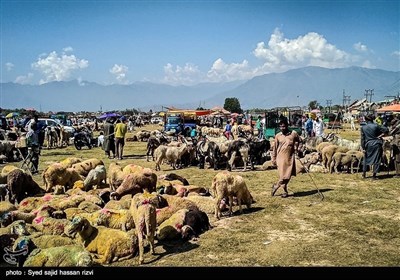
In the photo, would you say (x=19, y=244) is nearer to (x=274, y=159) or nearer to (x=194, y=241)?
(x=194, y=241)

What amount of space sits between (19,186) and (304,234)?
711cm

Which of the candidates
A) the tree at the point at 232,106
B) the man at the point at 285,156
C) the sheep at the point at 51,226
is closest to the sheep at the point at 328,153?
the man at the point at 285,156

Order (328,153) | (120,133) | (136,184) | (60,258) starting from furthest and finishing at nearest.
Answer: (120,133), (328,153), (136,184), (60,258)

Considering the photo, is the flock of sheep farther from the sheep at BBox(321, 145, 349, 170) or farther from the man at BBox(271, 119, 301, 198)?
the sheep at BBox(321, 145, 349, 170)

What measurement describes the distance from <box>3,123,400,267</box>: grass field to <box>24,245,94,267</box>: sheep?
39.9 inches

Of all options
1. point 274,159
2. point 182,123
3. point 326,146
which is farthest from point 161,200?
point 182,123

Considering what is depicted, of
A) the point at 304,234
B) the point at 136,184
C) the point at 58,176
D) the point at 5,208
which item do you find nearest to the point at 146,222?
the point at 304,234

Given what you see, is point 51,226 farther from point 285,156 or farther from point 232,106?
point 232,106

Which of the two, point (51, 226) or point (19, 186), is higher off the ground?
point (19, 186)

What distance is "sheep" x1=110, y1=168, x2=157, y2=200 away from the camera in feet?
29.4

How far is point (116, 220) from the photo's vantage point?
22.4 feet

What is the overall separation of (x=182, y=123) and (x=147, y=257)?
A: 26821 mm

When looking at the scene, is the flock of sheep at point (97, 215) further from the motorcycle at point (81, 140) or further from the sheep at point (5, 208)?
the motorcycle at point (81, 140)

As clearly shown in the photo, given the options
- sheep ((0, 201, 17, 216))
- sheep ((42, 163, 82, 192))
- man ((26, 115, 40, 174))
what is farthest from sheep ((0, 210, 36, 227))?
man ((26, 115, 40, 174))
